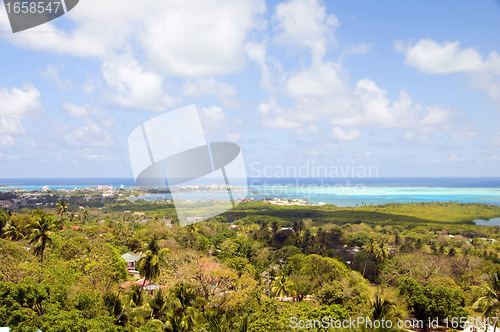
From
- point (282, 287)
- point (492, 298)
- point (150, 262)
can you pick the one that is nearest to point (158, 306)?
point (150, 262)

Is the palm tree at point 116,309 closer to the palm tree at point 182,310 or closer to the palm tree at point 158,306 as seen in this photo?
the palm tree at point 158,306

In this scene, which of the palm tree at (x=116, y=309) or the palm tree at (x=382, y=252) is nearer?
the palm tree at (x=116, y=309)

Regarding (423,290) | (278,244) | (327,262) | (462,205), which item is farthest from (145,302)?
(462,205)

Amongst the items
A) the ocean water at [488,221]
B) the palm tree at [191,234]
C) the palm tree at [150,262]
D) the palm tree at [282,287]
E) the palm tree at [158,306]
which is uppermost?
the palm tree at [150,262]

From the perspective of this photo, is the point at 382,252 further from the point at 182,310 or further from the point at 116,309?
the point at 116,309

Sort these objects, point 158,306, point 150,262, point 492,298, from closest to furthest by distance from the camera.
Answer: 1. point 158,306
2. point 492,298
3. point 150,262

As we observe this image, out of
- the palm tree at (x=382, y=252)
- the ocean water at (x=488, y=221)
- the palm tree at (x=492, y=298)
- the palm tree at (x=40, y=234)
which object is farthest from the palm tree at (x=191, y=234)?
the ocean water at (x=488, y=221)

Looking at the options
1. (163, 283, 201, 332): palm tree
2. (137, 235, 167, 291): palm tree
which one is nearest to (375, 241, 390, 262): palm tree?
(163, 283, 201, 332): palm tree

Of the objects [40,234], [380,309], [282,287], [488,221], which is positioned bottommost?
[488,221]

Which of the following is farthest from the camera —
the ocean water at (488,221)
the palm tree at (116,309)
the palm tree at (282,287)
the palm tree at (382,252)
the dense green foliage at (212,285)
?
the ocean water at (488,221)

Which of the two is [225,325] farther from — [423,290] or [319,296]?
[423,290]

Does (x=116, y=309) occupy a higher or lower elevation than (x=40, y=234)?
lower
